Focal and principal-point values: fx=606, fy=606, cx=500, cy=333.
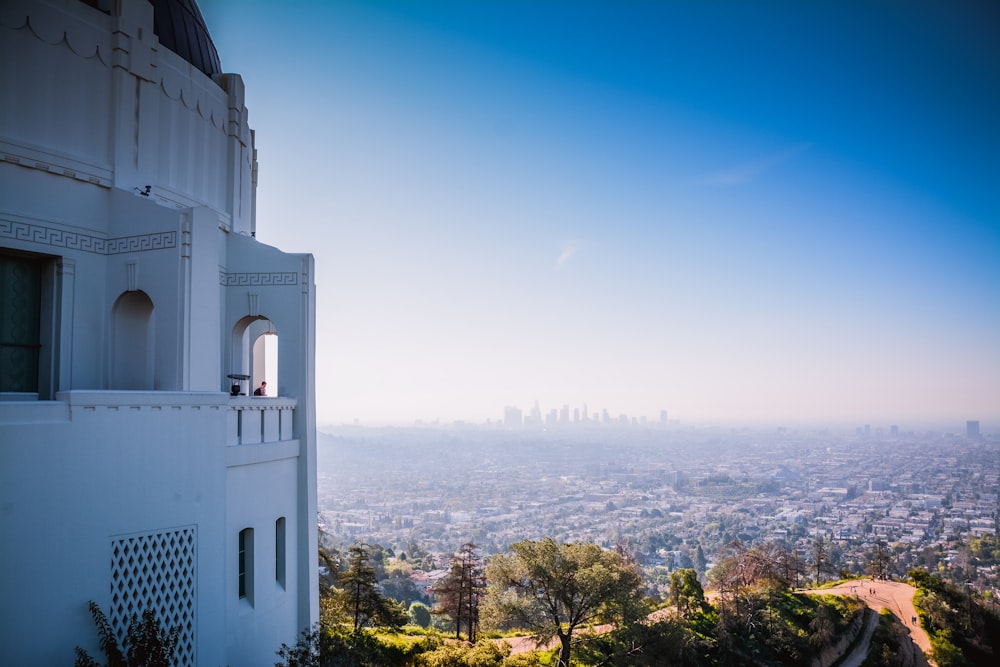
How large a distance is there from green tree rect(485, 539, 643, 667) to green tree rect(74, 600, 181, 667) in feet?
37.3

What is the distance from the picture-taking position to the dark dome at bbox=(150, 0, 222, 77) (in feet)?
35.0

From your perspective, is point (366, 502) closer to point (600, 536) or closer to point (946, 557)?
point (600, 536)

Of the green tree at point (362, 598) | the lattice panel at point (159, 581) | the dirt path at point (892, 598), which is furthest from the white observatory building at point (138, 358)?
the dirt path at point (892, 598)

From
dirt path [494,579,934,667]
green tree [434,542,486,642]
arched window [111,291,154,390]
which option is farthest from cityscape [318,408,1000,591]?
arched window [111,291,154,390]

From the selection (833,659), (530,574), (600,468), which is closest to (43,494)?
(530,574)

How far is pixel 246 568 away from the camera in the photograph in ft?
29.8

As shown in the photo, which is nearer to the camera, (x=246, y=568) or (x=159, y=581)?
(x=159, y=581)

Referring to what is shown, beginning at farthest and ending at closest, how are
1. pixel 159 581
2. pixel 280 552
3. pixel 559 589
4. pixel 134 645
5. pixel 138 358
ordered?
pixel 559 589
pixel 280 552
pixel 138 358
pixel 159 581
pixel 134 645

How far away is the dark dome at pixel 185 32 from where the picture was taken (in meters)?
10.7

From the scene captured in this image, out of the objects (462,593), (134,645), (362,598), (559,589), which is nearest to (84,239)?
(134,645)

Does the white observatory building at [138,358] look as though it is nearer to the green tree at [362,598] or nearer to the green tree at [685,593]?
the green tree at [362,598]

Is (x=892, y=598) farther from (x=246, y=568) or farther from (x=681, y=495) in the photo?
(x=681, y=495)

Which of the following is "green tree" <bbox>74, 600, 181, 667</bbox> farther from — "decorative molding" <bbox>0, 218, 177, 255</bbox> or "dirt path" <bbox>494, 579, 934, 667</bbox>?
"dirt path" <bbox>494, 579, 934, 667</bbox>

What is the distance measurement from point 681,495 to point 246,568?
271 feet
